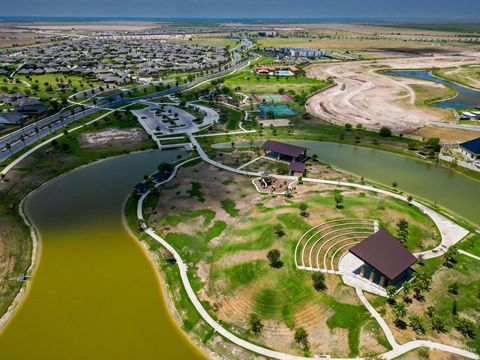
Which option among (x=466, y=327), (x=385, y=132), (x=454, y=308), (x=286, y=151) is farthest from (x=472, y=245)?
(x=385, y=132)

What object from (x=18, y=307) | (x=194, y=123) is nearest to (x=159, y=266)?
(x=18, y=307)

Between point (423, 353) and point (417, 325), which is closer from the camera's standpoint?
point (423, 353)

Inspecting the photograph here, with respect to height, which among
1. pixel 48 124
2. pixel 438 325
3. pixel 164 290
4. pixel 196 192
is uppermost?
pixel 48 124

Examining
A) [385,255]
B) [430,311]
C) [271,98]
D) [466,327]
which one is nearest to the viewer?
[466,327]

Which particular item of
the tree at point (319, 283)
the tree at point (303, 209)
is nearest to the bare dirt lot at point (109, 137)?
the tree at point (303, 209)

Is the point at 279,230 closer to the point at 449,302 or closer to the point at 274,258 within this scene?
the point at 274,258

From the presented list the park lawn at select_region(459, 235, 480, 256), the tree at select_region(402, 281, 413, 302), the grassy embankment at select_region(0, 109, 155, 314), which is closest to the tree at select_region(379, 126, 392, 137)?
the park lawn at select_region(459, 235, 480, 256)

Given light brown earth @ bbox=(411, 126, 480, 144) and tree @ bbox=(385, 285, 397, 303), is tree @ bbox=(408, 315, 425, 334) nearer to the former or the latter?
tree @ bbox=(385, 285, 397, 303)
